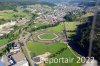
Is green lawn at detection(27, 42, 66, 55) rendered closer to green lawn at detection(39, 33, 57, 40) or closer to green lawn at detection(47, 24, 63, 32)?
green lawn at detection(39, 33, 57, 40)

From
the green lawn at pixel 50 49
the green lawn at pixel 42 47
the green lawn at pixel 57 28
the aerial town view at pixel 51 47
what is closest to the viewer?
the aerial town view at pixel 51 47

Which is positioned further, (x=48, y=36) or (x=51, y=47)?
(x=48, y=36)

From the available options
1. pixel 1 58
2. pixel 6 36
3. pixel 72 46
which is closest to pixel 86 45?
pixel 72 46

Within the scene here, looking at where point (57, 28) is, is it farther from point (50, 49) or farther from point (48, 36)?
point (50, 49)

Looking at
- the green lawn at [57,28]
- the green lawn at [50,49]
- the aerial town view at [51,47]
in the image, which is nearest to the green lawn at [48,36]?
the aerial town view at [51,47]

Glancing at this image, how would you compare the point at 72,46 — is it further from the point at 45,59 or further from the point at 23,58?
the point at 23,58

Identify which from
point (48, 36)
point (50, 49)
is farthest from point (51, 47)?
Answer: point (48, 36)

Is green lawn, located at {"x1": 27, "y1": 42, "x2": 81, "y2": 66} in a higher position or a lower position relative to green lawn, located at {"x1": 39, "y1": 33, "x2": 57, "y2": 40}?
higher

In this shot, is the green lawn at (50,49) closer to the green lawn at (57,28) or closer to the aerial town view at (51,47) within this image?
the aerial town view at (51,47)

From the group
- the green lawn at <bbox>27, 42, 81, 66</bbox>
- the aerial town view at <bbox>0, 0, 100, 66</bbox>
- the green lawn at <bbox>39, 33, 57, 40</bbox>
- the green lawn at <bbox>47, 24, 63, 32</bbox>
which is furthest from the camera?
the green lawn at <bbox>47, 24, 63, 32</bbox>

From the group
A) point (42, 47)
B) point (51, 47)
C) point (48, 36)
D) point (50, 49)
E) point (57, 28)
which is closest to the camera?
point (50, 49)

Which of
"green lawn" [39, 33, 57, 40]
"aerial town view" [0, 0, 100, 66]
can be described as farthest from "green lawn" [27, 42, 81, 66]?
"green lawn" [39, 33, 57, 40]
